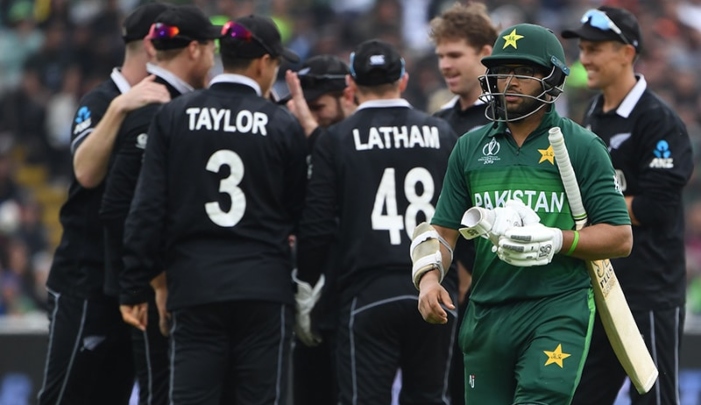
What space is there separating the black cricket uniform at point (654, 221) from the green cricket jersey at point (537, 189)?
4.71 ft

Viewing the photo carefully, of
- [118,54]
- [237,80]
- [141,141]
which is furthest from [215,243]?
[118,54]

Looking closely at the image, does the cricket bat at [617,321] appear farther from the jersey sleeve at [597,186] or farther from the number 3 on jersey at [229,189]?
the number 3 on jersey at [229,189]

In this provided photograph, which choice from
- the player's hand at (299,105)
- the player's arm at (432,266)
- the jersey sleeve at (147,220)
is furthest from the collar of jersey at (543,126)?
the player's hand at (299,105)

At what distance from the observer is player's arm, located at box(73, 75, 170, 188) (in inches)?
277

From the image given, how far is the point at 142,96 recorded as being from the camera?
7.05 metres

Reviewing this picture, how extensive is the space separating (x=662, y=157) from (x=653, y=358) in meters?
1.08

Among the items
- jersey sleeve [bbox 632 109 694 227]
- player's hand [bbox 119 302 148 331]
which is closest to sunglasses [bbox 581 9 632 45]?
jersey sleeve [bbox 632 109 694 227]

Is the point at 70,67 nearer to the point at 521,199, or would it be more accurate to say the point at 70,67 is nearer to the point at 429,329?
the point at 429,329

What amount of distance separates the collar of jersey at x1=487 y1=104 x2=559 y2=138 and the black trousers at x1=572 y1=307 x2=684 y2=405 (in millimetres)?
1604

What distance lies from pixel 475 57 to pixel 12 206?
824 centimetres

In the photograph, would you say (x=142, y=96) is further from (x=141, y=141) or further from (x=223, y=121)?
(x=223, y=121)

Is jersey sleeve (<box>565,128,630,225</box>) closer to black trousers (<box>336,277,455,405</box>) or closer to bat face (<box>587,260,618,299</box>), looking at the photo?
bat face (<box>587,260,618,299</box>)

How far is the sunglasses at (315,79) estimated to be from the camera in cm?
810

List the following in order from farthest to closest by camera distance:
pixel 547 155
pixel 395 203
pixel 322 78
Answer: pixel 322 78, pixel 395 203, pixel 547 155
